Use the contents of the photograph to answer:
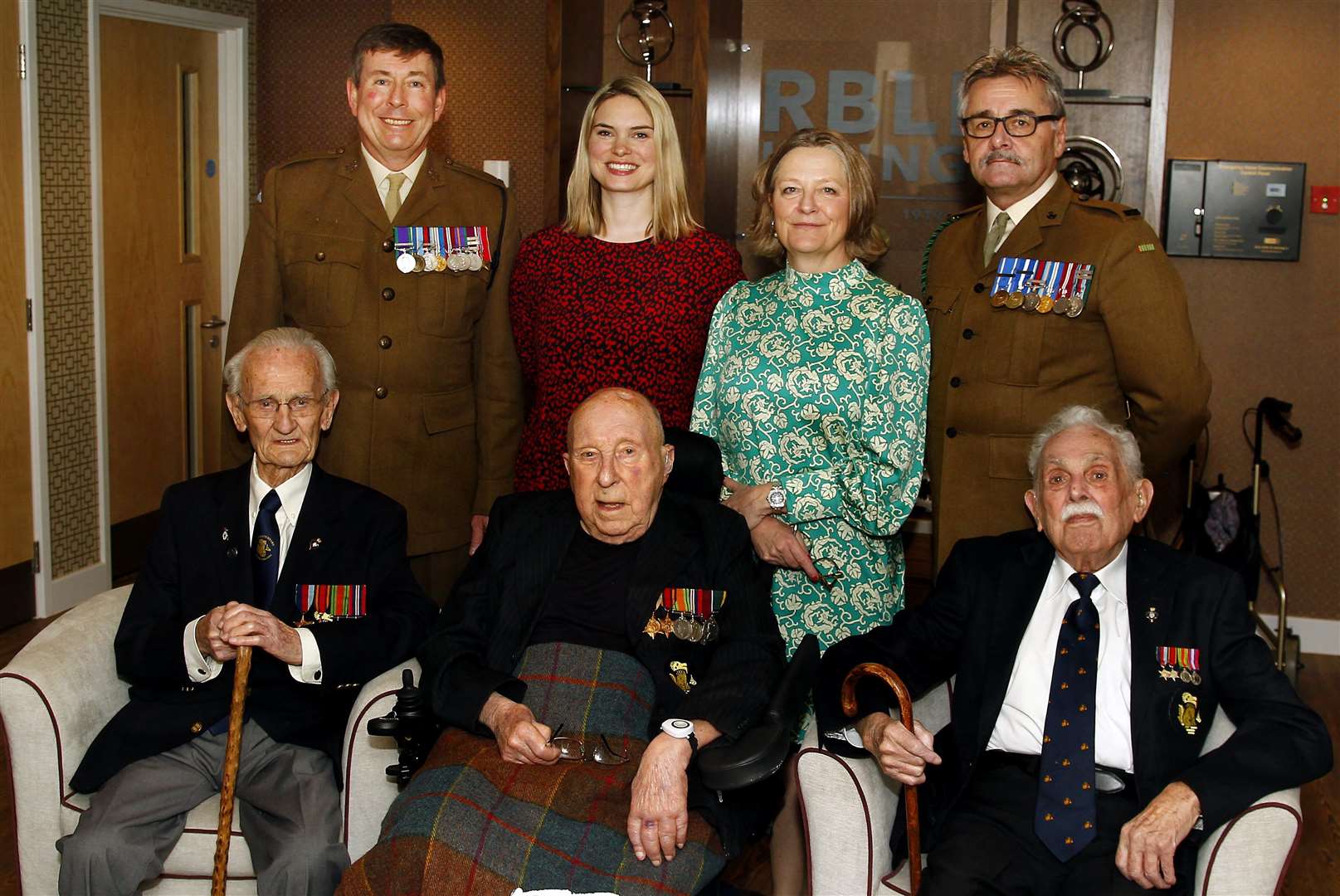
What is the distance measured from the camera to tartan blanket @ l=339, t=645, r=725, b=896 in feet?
7.54

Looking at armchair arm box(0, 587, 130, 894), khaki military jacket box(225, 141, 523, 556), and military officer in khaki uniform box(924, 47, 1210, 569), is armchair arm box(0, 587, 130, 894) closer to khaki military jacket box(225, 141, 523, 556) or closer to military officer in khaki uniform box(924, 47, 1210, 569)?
khaki military jacket box(225, 141, 523, 556)

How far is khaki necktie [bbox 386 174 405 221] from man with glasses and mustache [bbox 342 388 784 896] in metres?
0.89

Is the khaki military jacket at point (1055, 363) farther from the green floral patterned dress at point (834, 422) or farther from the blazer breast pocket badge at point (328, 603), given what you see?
the blazer breast pocket badge at point (328, 603)

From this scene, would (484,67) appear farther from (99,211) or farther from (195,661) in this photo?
(195,661)

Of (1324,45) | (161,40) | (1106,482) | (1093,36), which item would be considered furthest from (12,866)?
(1324,45)

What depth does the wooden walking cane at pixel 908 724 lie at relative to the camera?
8.13 ft

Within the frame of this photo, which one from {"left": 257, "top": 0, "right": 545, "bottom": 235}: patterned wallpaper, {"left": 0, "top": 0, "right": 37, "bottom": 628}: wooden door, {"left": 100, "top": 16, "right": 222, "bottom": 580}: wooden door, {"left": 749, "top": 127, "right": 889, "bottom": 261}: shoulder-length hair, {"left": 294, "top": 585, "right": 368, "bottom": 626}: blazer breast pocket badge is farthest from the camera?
{"left": 257, "top": 0, "right": 545, "bottom": 235}: patterned wallpaper

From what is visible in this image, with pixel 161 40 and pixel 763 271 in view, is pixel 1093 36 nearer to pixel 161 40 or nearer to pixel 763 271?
pixel 763 271

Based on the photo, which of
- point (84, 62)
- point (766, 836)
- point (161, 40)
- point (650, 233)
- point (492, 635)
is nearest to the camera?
point (492, 635)

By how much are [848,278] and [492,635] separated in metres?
1.05

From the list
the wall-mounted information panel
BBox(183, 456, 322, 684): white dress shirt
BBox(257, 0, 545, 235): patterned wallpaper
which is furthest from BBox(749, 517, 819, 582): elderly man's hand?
BBox(257, 0, 545, 235): patterned wallpaper

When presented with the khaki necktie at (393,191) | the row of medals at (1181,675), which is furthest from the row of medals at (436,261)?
the row of medals at (1181,675)

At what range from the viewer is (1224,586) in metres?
2.55

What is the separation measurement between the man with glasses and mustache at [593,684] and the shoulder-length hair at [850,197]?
568 millimetres
